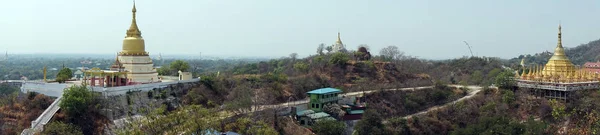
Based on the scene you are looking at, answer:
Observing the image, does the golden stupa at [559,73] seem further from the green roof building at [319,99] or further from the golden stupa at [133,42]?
the golden stupa at [133,42]

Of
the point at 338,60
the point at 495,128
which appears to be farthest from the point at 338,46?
the point at 495,128

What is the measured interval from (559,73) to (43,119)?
36716 mm

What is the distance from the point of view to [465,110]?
129 ft

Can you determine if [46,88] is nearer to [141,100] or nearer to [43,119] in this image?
[43,119]

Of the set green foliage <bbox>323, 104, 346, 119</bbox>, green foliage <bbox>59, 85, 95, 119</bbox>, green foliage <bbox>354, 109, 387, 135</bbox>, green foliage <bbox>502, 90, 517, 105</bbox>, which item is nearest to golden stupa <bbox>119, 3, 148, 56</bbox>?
green foliage <bbox>59, 85, 95, 119</bbox>

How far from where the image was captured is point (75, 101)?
2919cm

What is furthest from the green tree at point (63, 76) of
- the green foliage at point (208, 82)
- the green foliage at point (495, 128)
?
the green foliage at point (495, 128)

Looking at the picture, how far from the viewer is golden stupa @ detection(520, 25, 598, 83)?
41516 millimetres

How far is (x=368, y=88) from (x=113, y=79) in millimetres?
20347

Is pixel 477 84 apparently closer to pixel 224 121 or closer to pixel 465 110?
pixel 465 110

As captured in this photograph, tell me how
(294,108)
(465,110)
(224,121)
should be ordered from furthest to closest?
(465,110)
(294,108)
(224,121)

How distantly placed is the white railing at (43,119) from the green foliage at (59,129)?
97 centimetres

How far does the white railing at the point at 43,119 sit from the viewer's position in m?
28.1

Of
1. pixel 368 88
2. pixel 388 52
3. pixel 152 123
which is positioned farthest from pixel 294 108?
pixel 388 52
